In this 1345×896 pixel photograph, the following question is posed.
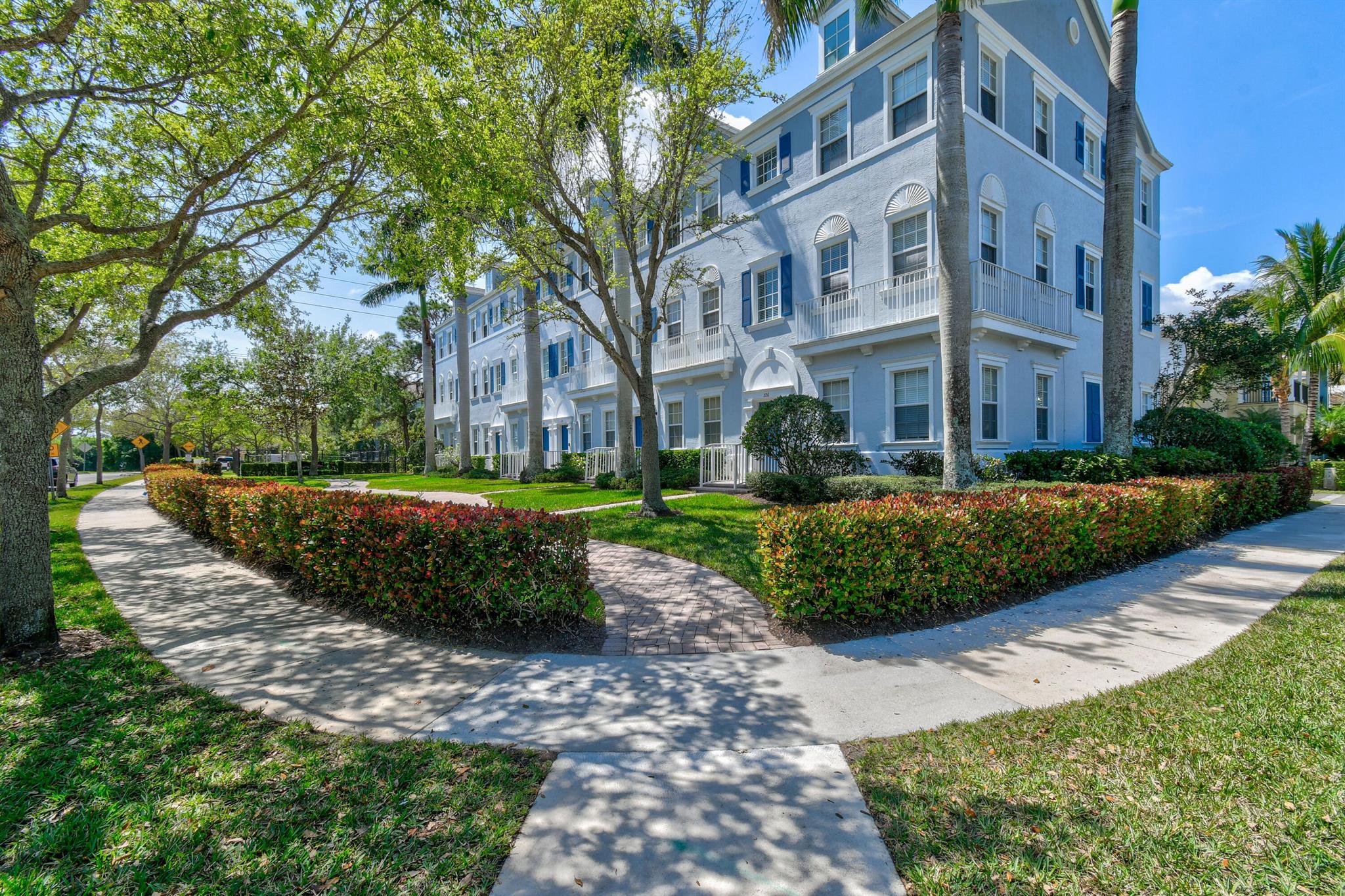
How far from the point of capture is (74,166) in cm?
755

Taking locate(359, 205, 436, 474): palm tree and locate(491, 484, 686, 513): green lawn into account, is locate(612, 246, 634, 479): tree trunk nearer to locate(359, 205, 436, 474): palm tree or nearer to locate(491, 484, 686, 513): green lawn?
locate(491, 484, 686, 513): green lawn

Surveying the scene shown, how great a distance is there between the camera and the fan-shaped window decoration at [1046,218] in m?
14.3

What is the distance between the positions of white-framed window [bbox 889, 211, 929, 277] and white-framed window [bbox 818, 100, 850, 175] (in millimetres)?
2537

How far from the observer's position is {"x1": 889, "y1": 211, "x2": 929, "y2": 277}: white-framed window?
12.6 metres

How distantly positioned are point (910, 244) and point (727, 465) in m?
7.46

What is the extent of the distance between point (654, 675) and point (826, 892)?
223 cm

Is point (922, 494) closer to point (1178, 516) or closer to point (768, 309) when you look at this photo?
point (1178, 516)

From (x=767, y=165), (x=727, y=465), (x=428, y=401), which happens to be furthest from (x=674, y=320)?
(x=428, y=401)

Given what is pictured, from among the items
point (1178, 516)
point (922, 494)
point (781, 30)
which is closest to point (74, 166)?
point (781, 30)

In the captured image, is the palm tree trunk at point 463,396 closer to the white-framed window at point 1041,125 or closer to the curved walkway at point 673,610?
the curved walkway at point 673,610

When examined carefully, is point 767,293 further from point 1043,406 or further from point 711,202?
point 1043,406

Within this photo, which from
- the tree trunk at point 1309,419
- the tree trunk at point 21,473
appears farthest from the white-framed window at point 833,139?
the tree trunk at point 1309,419

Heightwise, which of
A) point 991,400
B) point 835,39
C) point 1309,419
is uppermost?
point 835,39

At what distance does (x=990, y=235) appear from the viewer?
520 inches
